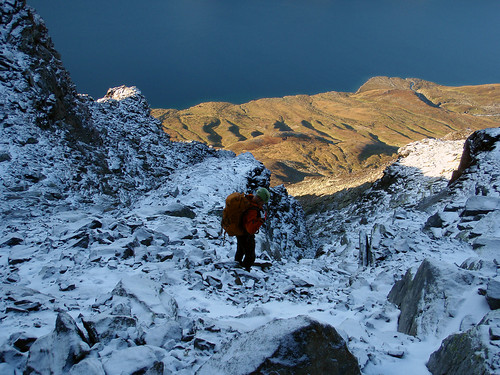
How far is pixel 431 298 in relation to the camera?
3.85 metres

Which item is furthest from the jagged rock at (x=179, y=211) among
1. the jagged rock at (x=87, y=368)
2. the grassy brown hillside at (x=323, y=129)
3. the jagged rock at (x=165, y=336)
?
the grassy brown hillside at (x=323, y=129)

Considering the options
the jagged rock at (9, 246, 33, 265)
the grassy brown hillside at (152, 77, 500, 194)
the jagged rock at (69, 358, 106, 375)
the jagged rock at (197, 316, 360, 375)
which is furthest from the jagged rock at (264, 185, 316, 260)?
the grassy brown hillside at (152, 77, 500, 194)

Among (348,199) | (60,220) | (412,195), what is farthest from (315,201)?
(60,220)

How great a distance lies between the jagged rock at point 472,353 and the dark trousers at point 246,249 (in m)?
4.21

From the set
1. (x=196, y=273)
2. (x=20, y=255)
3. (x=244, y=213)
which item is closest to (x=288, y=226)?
(x=244, y=213)

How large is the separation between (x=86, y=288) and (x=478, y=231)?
A: 27.5ft

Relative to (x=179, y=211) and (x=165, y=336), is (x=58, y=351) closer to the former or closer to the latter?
(x=165, y=336)

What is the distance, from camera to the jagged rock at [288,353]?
2.33 meters

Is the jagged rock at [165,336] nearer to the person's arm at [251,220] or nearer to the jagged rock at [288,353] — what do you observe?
the jagged rock at [288,353]

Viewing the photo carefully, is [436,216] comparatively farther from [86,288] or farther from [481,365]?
[86,288]

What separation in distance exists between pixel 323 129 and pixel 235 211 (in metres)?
151

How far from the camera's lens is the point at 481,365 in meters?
2.25

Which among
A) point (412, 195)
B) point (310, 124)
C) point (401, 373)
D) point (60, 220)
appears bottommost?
point (401, 373)

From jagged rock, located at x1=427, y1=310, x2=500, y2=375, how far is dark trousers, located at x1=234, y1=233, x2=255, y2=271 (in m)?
4.21
